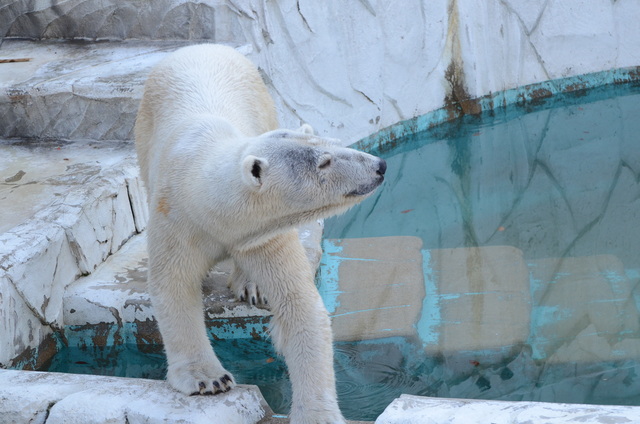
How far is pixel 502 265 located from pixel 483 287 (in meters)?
0.28

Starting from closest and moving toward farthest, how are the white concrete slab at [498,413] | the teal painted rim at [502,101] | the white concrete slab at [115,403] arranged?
1. the white concrete slab at [498,413]
2. the white concrete slab at [115,403]
3. the teal painted rim at [502,101]

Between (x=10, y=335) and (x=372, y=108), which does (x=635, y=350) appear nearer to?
(x=10, y=335)

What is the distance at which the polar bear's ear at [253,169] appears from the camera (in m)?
2.04

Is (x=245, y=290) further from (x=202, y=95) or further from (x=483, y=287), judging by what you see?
(x=483, y=287)

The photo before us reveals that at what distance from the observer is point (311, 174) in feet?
6.72

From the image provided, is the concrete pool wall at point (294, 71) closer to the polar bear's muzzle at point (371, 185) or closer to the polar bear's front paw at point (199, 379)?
the polar bear's front paw at point (199, 379)

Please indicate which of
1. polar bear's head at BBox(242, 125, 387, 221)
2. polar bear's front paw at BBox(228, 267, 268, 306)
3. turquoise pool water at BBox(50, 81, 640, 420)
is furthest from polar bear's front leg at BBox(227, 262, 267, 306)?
polar bear's head at BBox(242, 125, 387, 221)

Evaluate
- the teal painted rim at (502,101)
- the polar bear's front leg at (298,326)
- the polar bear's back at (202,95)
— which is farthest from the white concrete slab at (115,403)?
the teal painted rim at (502,101)

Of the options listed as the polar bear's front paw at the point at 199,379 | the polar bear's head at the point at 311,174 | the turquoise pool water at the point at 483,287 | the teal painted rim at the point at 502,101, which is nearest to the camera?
the polar bear's head at the point at 311,174

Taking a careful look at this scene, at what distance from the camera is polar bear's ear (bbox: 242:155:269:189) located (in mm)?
2037

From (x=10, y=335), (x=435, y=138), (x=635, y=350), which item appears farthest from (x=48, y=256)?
(x=435, y=138)

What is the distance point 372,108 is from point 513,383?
328cm

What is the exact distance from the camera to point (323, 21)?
5.55 m

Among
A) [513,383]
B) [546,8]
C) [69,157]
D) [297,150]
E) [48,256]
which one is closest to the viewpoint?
[297,150]
